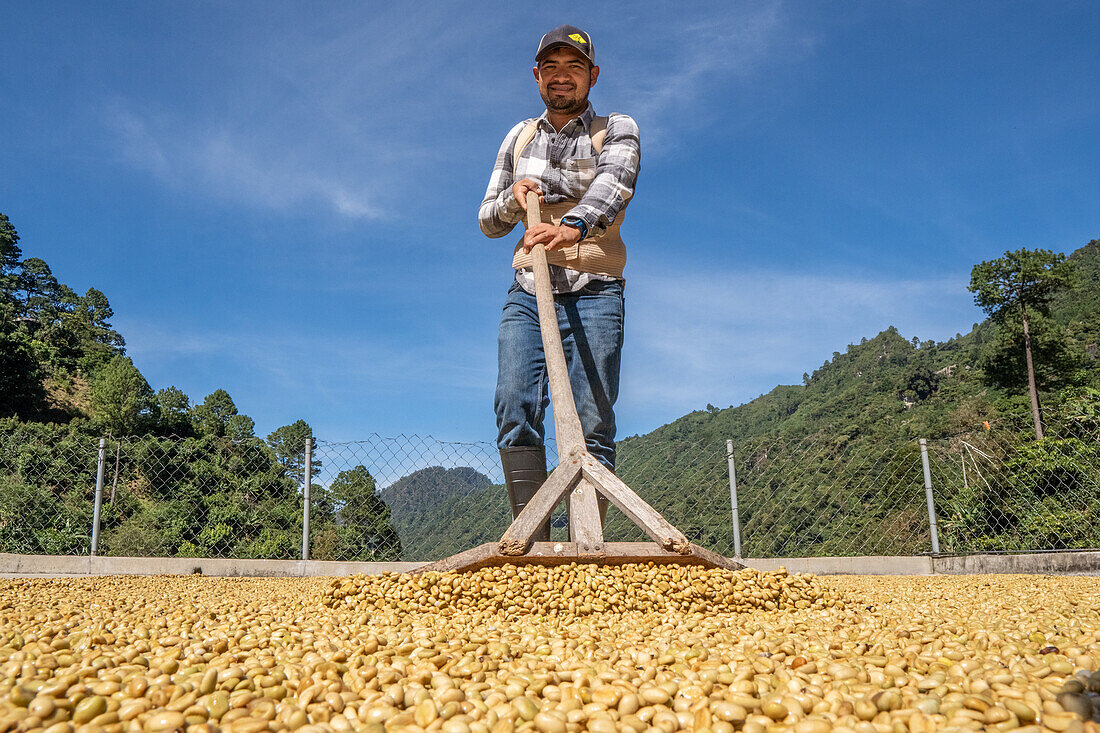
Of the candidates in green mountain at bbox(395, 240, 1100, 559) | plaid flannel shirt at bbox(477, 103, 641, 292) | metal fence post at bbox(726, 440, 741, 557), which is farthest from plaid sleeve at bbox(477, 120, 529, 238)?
metal fence post at bbox(726, 440, 741, 557)

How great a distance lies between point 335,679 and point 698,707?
582mm

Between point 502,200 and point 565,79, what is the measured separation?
0.60m

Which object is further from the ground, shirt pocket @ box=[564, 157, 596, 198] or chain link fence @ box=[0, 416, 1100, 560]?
shirt pocket @ box=[564, 157, 596, 198]

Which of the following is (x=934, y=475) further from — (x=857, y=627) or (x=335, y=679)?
(x=335, y=679)

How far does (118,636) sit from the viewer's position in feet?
4.83

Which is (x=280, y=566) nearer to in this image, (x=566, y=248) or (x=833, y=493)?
(x=566, y=248)

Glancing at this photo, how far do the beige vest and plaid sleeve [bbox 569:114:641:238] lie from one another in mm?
55

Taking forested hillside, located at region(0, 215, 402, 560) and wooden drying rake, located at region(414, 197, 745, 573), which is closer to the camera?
wooden drying rake, located at region(414, 197, 745, 573)

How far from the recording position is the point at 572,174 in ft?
10.0

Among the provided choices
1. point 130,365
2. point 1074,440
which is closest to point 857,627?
point 1074,440

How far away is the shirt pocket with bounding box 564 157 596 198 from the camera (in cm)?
303

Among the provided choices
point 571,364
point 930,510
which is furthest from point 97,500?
point 930,510

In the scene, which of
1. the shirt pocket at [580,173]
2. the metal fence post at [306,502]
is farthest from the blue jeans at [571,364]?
the metal fence post at [306,502]

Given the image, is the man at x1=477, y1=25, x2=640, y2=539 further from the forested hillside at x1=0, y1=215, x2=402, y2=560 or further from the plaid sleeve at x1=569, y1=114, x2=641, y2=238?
the forested hillside at x1=0, y1=215, x2=402, y2=560
